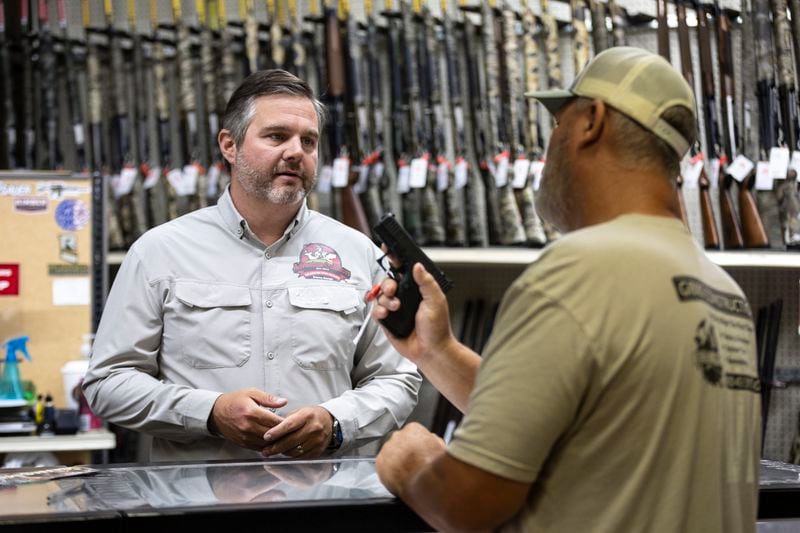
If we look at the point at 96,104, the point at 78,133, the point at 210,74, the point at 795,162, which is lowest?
the point at 795,162

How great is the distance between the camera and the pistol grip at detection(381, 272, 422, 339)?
158cm

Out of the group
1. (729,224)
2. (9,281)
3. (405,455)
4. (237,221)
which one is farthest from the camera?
(729,224)

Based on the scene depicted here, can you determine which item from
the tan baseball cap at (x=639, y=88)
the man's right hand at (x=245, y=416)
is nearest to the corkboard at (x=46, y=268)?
the man's right hand at (x=245, y=416)

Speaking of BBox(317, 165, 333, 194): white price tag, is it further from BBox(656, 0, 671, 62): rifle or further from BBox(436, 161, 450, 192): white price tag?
BBox(656, 0, 671, 62): rifle

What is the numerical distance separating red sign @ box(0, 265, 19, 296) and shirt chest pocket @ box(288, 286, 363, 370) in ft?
Answer: 5.88

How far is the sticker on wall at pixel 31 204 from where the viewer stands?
12.4 ft

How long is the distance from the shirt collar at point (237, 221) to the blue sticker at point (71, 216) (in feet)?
5.06

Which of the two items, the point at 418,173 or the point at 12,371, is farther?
the point at 418,173

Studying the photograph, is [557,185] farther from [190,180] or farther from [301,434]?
[190,180]

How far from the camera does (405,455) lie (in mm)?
1339

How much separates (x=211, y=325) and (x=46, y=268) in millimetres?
1751

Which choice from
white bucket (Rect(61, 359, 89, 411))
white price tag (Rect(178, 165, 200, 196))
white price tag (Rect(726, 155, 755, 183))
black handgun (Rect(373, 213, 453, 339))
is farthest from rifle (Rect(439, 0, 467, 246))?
black handgun (Rect(373, 213, 453, 339))

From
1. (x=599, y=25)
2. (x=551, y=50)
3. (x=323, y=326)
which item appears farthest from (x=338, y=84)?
(x=323, y=326)

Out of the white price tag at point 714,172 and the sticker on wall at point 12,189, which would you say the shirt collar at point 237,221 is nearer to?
the sticker on wall at point 12,189
